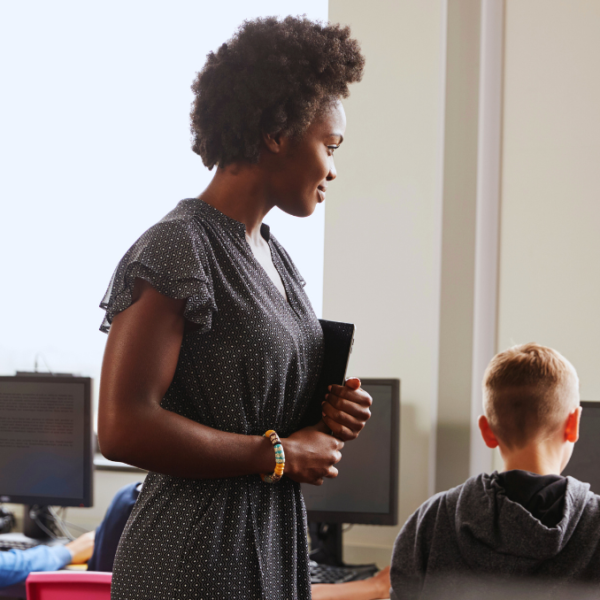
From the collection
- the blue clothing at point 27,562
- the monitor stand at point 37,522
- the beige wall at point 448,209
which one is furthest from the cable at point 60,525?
the beige wall at point 448,209

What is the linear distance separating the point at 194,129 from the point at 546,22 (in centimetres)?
147

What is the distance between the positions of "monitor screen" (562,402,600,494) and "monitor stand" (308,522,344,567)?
2.30 ft

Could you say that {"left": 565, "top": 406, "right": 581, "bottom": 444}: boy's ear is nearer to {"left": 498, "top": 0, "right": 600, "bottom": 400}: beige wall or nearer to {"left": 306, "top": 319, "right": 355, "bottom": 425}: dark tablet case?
{"left": 306, "top": 319, "right": 355, "bottom": 425}: dark tablet case

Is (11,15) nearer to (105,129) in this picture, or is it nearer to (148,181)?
(105,129)

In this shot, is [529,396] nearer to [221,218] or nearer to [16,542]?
[221,218]

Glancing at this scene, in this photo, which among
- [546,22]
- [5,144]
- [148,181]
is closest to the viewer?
[546,22]

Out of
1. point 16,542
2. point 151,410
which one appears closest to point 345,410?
point 151,410

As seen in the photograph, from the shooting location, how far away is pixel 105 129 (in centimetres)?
269

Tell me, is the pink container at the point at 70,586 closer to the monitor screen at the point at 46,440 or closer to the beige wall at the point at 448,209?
the monitor screen at the point at 46,440

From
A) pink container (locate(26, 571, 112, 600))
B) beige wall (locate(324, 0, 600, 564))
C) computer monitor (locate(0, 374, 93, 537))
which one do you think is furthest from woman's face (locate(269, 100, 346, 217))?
Answer: computer monitor (locate(0, 374, 93, 537))

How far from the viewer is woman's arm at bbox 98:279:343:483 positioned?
695 millimetres

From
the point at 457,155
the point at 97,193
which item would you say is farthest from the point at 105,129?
the point at 457,155

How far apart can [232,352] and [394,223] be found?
1413mm

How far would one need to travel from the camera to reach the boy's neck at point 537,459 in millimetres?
1169
